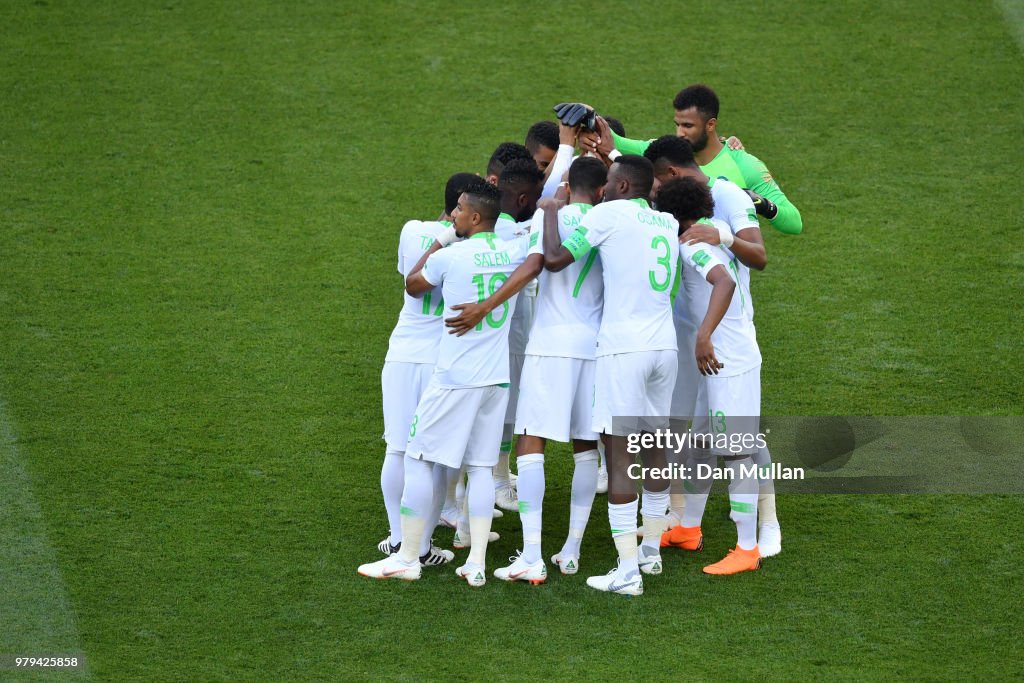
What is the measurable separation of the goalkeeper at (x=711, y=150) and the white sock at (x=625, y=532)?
177 centimetres

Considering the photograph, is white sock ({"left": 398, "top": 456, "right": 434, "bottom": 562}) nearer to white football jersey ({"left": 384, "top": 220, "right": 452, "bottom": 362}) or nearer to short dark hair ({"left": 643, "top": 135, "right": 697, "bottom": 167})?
white football jersey ({"left": 384, "top": 220, "right": 452, "bottom": 362})

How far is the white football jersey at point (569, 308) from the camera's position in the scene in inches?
245

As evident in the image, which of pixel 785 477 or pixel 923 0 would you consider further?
pixel 923 0

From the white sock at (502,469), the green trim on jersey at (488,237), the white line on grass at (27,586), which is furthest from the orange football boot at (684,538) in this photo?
the white line on grass at (27,586)

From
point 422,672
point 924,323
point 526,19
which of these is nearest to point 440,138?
point 526,19

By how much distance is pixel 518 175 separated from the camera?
6438 mm

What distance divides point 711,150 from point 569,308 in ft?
4.37

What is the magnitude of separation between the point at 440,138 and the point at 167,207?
7.78ft

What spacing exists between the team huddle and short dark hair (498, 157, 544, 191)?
0.03 ft

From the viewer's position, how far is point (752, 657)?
5.59 m

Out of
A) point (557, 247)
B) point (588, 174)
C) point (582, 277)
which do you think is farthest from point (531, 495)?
point (588, 174)

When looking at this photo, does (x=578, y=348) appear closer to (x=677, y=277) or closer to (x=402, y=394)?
(x=677, y=277)

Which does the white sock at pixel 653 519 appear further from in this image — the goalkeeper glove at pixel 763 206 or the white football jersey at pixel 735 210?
the goalkeeper glove at pixel 763 206

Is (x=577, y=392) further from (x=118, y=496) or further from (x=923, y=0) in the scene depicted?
(x=923, y=0)
